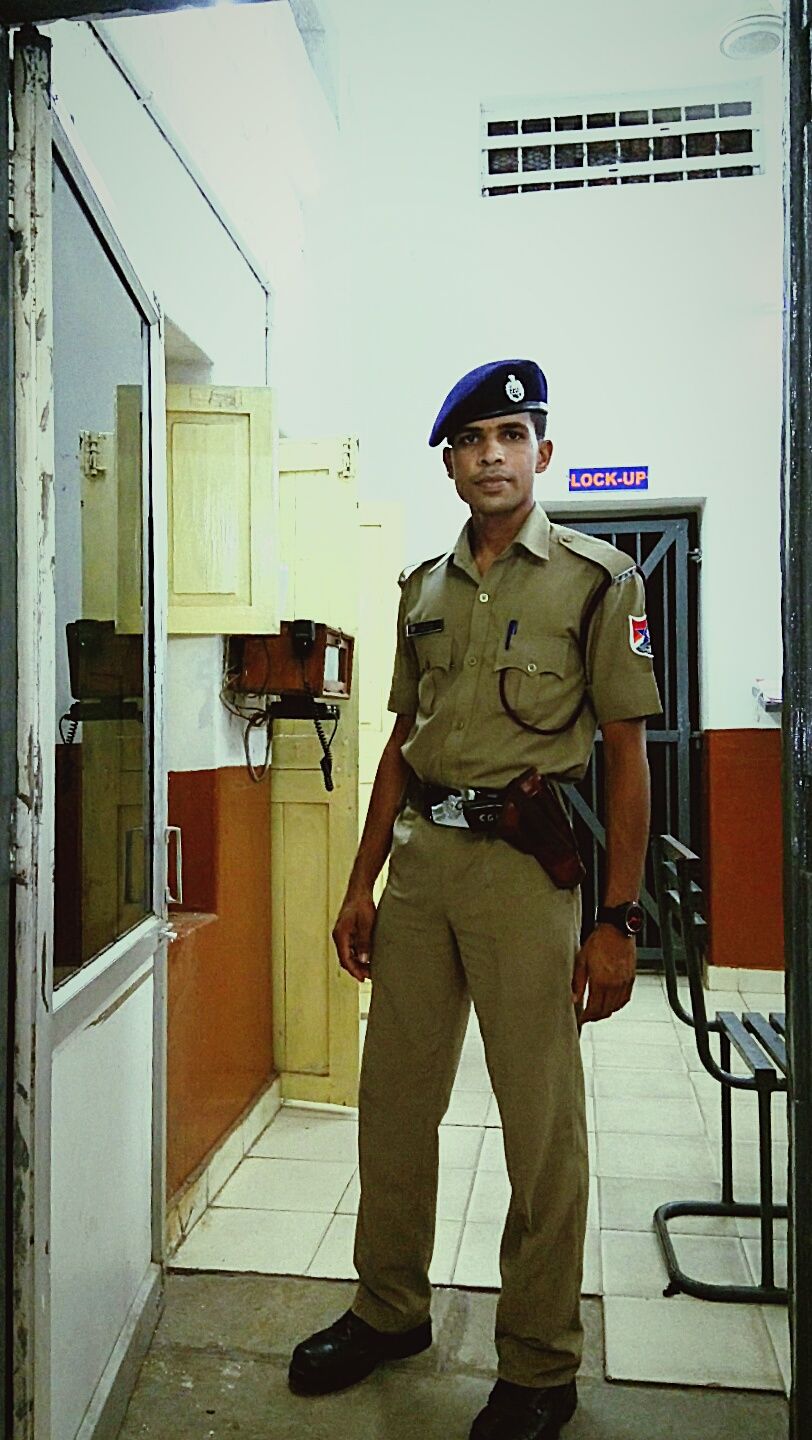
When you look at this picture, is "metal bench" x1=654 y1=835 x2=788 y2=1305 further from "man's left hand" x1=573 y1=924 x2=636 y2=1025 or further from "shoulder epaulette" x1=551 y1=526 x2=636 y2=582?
"shoulder epaulette" x1=551 y1=526 x2=636 y2=582

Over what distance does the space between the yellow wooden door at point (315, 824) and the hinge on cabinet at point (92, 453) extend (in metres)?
1.43

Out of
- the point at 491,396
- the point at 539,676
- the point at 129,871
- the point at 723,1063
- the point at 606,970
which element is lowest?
the point at 723,1063

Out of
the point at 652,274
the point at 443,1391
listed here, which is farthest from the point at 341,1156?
the point at 652,274

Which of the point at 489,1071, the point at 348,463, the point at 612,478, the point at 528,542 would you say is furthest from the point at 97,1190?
the point at 612,478

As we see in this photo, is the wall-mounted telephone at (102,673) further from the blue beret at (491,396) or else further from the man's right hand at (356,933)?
the blue beret at (491,396)

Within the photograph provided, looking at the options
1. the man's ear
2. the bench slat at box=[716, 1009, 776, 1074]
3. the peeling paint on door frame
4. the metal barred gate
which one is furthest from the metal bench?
the metal barred gate

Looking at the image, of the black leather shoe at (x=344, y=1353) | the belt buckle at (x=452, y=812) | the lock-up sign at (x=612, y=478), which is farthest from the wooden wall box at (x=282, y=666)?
the lock-up sign at (x=612, y=478)

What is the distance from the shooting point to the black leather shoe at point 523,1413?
175 centimetres

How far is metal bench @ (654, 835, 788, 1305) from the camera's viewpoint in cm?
225

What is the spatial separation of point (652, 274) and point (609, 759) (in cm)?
369

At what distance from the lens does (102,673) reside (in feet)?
6.36

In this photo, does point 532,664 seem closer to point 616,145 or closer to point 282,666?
point 282,666

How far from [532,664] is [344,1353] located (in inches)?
48.2

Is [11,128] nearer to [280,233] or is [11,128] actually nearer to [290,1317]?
[290,1317]
